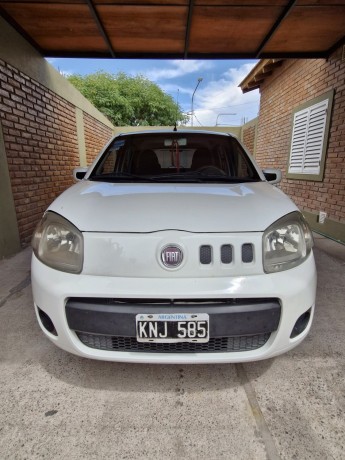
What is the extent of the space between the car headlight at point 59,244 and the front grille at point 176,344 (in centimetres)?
35

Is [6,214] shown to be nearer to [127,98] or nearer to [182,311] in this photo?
[182,311]

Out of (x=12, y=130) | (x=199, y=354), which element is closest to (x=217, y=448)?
(x=199, y=354)

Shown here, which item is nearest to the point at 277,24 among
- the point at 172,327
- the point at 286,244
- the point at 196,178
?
the point at 196,178

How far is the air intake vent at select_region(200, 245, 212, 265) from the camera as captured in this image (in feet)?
4.14

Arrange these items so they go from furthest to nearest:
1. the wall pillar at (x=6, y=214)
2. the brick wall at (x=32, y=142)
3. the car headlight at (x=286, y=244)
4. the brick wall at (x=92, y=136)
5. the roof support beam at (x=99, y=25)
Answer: the brick wall at (x=92, y=136) → the brick wall at (x=32, y=142) → the wall pillar at (x=6, y=214) → the roof support beam at (x=99, y=25) → the car headlight at (x=286, y=244)

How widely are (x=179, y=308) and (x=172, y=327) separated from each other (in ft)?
0.30

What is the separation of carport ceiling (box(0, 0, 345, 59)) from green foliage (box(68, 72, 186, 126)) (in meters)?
15.2

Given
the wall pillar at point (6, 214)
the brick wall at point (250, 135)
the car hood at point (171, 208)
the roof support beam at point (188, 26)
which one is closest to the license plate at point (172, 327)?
the car hood at point (171, 208)

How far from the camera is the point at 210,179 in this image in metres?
2.00

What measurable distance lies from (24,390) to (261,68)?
25.7 feet

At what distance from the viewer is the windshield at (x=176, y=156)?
2324 millimetres

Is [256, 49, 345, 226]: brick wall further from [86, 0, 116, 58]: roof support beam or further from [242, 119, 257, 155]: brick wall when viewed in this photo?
[86, 0, 116, 58]: roof support beam

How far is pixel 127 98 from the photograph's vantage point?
19625mm

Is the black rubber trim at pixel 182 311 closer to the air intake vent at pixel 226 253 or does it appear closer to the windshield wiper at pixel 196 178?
the air intake vent at pixel 226 253
